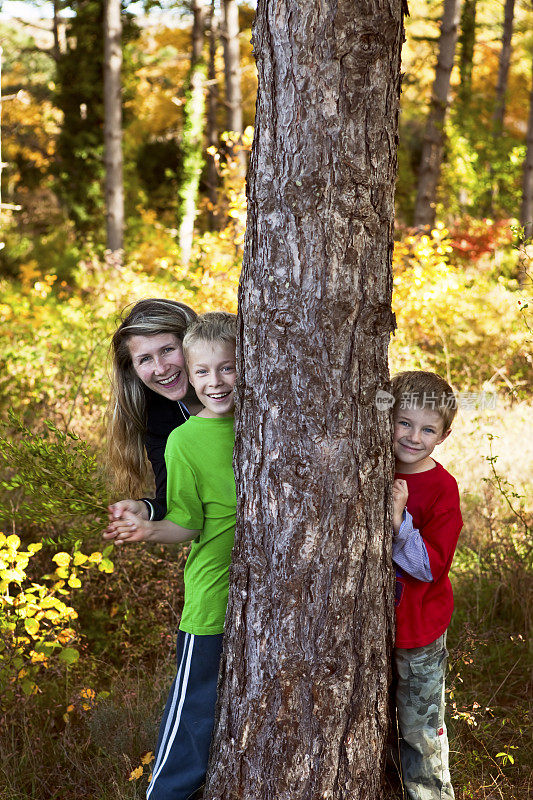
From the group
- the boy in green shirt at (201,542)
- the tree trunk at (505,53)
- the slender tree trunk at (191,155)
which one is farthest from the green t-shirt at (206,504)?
the tree trunk at (505,53)

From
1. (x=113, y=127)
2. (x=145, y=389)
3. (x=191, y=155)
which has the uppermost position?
(x=191, y=155)

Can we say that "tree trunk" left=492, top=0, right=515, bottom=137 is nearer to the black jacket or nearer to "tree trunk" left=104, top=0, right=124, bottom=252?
"tree trunk" left=104, top=0, right=124, bottom=252

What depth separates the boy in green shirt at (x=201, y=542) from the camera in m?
2.02

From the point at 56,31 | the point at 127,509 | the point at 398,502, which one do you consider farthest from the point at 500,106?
the point at 127,509

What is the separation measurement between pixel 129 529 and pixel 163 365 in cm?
67

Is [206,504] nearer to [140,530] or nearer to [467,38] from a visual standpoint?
[140,530]

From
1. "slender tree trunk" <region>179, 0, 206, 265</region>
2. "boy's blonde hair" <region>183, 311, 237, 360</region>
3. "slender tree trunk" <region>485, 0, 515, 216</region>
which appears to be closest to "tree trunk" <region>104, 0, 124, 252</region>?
"slender tree trunk" <region>179, 0, 206, 265</region>

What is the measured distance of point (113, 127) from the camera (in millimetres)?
11352

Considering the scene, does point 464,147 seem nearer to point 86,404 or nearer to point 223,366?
point 86,404

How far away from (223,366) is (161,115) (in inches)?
819

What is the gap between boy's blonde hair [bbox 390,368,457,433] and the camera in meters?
2.04

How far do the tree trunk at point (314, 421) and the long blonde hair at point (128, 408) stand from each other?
63 centimetres

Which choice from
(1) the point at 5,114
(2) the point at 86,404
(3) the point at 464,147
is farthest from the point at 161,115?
(2) the point at 86,404

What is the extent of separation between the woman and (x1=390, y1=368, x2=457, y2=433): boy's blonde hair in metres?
0.74
